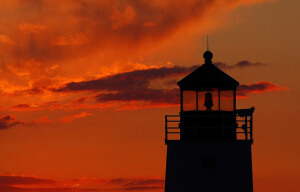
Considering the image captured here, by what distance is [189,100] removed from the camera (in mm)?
44750

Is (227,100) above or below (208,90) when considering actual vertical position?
below

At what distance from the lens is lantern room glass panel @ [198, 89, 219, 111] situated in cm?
4462

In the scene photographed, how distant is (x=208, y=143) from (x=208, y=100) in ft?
6.02

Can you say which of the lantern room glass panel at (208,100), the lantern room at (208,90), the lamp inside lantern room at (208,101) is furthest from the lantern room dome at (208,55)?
the lamp inside lantern room at (208,101)

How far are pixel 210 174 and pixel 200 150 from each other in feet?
3.45

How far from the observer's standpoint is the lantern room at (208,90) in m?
44.7

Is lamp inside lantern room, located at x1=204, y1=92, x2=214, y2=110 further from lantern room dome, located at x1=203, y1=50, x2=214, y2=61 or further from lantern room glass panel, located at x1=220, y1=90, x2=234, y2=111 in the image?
lantern room dome, located at x1=203, y1=50, x2=214, y2=61

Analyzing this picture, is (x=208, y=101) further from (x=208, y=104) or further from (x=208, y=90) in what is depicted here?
(x=208, y=90)

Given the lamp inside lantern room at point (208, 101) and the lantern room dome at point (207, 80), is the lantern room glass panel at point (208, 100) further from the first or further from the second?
the lantern room dome at point (207, 80)

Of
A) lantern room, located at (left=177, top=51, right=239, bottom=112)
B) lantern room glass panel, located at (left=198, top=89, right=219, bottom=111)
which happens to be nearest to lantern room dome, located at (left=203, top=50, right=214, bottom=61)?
lantern room, located at (left=177, top=51, right=239, bottom=112)

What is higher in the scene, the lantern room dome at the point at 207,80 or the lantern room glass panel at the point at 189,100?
the lantern room dome at the point at 207,80

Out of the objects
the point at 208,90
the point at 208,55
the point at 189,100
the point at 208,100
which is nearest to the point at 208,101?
the point at 208,100

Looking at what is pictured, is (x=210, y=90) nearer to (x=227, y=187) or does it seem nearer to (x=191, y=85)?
(x=191, y=85)

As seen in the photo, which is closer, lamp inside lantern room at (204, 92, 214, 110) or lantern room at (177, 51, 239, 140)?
lantern room at (177, 51, 239, 140)
